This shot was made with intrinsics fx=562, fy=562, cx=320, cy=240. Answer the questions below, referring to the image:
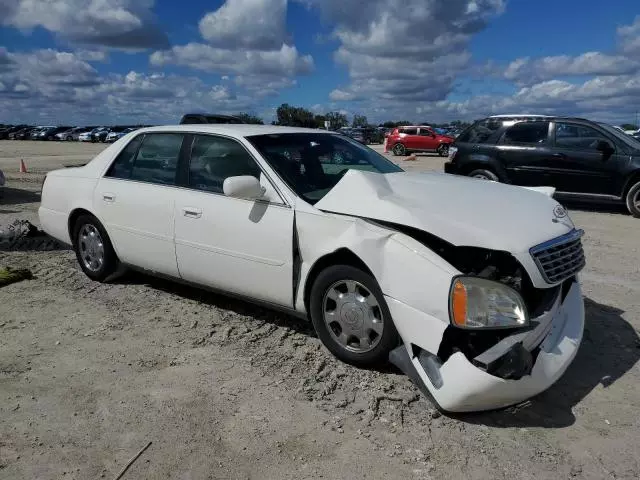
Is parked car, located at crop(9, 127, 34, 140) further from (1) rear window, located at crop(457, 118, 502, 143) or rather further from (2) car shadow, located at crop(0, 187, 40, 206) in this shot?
(1) rear window, located at crop(457, 118, 502, 143)

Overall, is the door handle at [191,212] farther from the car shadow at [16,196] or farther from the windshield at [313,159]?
the car shadow at [16,196]

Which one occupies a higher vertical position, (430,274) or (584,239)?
(430,274)

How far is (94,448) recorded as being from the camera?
2.79m

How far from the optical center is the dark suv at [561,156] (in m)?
9.92

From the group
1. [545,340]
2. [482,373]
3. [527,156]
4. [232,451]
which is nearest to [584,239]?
[527,156]

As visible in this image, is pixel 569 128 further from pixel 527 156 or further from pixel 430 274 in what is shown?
pixel 430 274

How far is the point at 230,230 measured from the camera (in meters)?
4.02

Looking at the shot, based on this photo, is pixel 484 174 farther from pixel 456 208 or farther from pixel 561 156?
pixel 456 208

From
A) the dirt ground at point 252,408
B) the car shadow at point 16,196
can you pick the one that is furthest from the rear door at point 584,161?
the car shadow at point 16,196

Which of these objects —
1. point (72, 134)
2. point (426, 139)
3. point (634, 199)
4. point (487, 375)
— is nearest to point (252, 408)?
point (487, 375)

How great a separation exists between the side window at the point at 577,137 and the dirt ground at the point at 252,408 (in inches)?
245

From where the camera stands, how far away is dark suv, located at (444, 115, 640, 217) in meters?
9.92

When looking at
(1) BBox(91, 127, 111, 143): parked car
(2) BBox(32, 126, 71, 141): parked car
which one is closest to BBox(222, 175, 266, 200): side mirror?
(1) BBox(91, 127, 111, 143): parked car

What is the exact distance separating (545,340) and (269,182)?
2.04 metres
